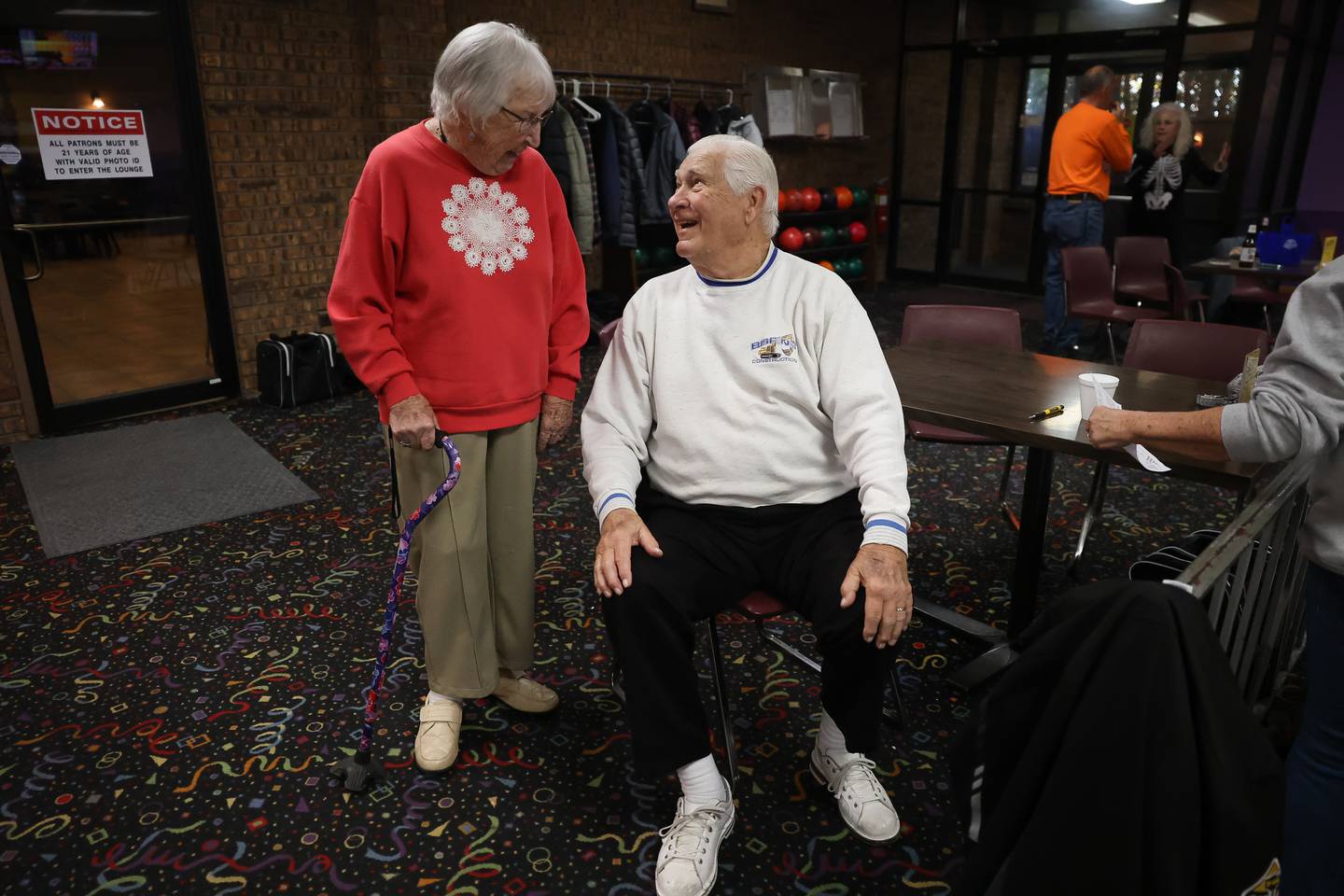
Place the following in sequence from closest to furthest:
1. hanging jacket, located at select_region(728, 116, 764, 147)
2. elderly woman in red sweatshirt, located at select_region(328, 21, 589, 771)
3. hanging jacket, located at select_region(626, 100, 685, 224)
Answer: elderly woman in red sweatshirt, located at select_region(328, 21, 589, 771) → hanging jacket, located at select_region(626, 100, 685, 224) → hanging jacket, located at select_region(728, 116, 764, 147)

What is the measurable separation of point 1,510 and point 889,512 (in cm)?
359

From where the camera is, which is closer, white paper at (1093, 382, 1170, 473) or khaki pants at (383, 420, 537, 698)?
white paper at (1093, 382, 1170, 473)

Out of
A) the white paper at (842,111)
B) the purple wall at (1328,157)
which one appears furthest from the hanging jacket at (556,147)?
the purple wall at (1328,157)

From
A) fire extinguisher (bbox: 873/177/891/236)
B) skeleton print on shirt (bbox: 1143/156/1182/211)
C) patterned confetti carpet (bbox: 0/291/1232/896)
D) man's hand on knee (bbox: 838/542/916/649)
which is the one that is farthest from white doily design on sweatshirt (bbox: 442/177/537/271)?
fire extinguisher (bbox: 873/177/891/236)

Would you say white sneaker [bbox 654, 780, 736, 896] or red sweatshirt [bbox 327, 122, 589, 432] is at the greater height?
red sweatshirt [bbox 327, 122, 589, 432]

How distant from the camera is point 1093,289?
5.18 metres

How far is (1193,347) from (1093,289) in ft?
8.16

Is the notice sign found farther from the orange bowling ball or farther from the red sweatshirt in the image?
the orange bowling ball

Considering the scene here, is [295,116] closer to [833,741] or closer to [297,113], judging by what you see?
[297,113]

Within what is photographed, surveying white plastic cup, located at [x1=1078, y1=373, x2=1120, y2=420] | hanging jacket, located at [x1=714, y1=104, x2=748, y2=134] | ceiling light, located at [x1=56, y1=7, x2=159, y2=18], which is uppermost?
ceiling light, located at [x1=56, y1=7, x2=159, y2=18]

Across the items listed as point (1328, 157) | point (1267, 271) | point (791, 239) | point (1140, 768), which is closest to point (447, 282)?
point (1140, 768)

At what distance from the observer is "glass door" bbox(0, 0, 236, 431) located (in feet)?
13.8

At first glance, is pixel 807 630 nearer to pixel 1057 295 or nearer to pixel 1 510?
pixel 1 510

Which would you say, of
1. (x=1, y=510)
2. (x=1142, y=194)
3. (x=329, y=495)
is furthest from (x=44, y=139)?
(x=1142, y=194)
